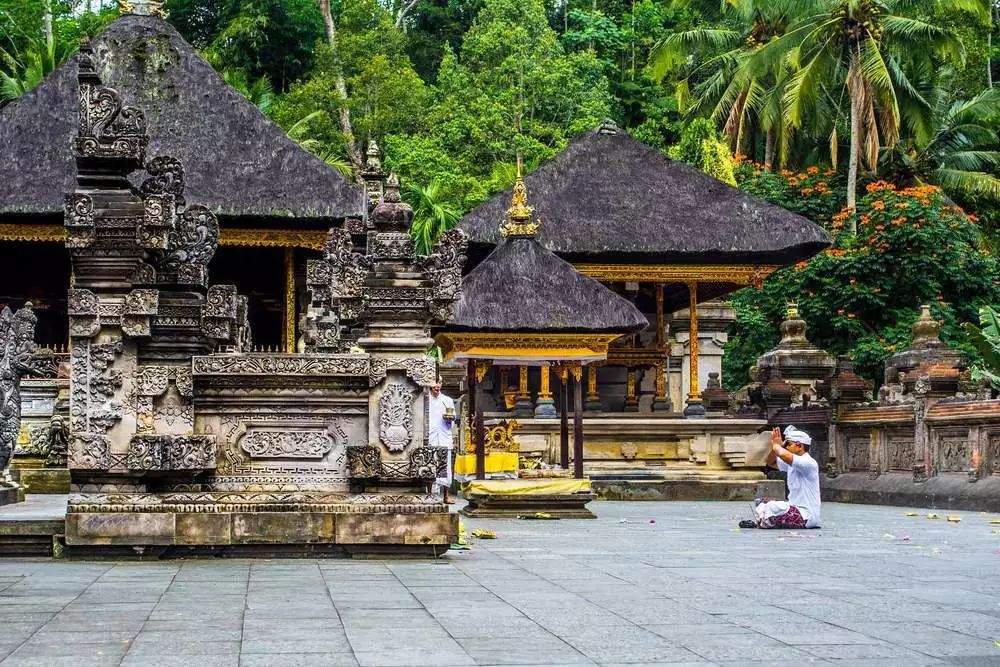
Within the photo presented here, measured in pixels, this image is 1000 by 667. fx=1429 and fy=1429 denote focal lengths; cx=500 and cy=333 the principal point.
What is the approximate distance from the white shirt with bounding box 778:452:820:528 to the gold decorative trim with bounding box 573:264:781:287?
479 inches

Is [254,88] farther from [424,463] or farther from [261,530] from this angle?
[261,530]

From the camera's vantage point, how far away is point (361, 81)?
4631cm

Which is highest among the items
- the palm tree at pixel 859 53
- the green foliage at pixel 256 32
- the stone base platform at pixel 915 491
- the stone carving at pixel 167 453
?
the green foliage at pixel 256 32

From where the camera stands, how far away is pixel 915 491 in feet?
75.5

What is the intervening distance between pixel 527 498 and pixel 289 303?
11709 mm

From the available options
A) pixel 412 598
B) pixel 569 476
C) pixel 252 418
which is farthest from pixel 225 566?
pixel 569 476

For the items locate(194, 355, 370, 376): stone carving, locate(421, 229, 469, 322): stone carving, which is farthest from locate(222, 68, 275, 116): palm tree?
locate(194, 355, 370, 376): stone carving

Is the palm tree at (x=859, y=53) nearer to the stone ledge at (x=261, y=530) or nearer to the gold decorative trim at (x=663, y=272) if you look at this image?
the gold decorative trim at (x=663, y=272)

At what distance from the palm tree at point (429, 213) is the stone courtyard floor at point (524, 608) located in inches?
1137

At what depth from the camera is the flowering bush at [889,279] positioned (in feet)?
119

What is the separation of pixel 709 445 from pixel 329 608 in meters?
19.1

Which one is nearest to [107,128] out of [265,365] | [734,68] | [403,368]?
[265,365]

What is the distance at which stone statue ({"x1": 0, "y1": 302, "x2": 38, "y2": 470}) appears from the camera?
16.5 meters

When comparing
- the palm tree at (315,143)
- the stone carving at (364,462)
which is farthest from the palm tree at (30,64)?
the stone carving at (364,462)
